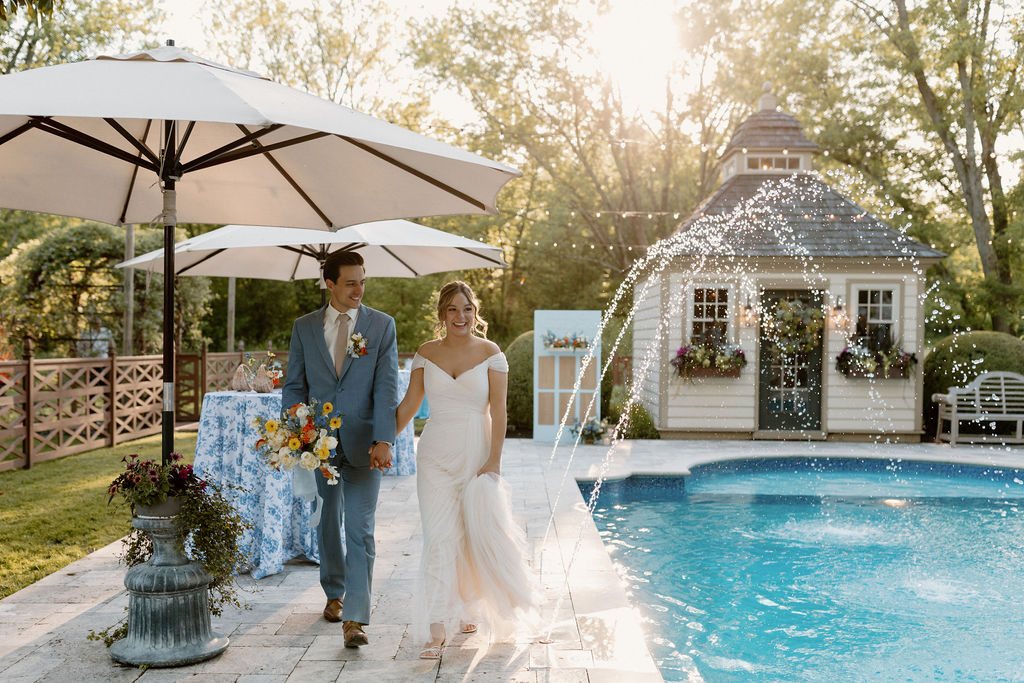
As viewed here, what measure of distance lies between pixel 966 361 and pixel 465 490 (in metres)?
11.9

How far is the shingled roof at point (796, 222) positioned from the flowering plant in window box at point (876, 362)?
146 centimetres

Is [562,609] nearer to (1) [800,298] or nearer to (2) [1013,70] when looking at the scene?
(1) [800,298]

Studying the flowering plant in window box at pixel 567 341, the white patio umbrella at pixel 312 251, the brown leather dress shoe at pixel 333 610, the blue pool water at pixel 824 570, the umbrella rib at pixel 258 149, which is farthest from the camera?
the flowering plant in window box at pixel 567 341

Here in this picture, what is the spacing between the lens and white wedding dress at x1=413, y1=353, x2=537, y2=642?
391 cm

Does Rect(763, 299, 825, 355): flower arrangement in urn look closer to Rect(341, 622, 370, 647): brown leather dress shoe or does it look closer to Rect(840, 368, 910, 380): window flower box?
Rect(840, 368, 910, 380): window flower box

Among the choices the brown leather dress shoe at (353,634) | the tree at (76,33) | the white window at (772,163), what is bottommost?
the brown leather dress shoe at (353,634)

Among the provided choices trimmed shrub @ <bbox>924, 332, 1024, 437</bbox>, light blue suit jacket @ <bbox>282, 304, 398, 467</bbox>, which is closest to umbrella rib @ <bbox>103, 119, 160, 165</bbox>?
light blue suit jacket @ <bbox>282, 304, 398, 467</bbox>

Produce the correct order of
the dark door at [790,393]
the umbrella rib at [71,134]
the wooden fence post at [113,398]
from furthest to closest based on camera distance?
1. the dark door at [790,393]
2. the wooden fence post at [113,398]
3. the umbrella rib at [71,134]

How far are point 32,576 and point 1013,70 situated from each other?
19.4 metres

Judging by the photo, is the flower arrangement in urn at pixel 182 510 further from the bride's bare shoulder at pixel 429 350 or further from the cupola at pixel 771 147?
the cupola at pixel 771 147

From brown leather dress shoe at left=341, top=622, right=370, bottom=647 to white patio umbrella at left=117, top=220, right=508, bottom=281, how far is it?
3.31 metres

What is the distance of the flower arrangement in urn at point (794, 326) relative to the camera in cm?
1244

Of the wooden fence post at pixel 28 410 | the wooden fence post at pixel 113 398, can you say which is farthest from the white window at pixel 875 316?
the wooden fence post at pixel 28 410

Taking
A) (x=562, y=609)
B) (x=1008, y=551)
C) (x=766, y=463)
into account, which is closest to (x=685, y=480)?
(x=766, y=463)
